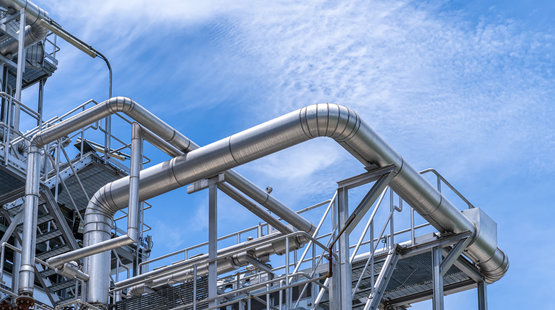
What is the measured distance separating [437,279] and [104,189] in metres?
7.83

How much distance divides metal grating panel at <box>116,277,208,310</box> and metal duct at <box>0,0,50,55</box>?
43.7 feet

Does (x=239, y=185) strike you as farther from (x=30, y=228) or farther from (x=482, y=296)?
(x=482, y=296)

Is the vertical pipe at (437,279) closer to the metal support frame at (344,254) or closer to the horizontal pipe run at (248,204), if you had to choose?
the metal support frame at (344,254)

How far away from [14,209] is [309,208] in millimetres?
8567

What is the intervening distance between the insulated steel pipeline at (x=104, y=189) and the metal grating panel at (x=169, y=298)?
1428mm

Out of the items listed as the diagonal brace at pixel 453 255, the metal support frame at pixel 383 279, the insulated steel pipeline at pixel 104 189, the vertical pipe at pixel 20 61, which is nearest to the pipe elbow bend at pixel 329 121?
the insulated steel pipeline at pixel 104 189

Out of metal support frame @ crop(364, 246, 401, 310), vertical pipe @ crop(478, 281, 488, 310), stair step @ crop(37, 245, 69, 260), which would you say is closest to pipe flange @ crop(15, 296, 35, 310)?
metal support frame @ crop(364, 246, 401, 310)

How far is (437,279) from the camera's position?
73.4ft

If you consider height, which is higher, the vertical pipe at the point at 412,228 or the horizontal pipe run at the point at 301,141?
the horizontal pipe run at the point at 301,141

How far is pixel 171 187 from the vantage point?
875 inches

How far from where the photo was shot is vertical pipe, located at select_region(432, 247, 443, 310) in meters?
22.1

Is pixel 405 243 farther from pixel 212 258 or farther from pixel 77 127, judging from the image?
pixel 77 127

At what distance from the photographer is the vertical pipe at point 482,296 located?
24.3 metres

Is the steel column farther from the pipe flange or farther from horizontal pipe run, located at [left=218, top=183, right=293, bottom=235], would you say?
the pipe flange
